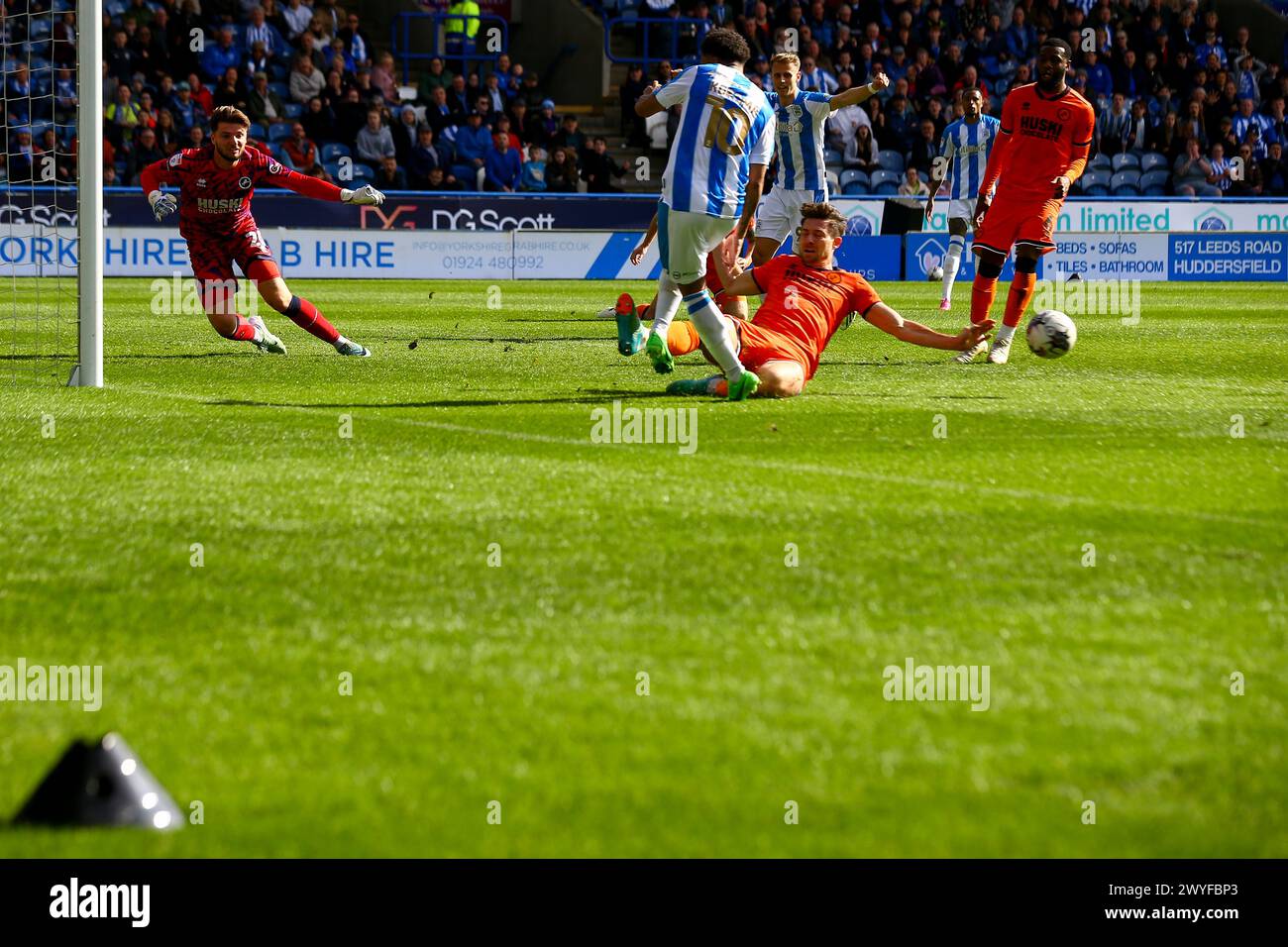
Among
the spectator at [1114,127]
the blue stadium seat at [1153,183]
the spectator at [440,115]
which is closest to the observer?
the spectator at [440,115]

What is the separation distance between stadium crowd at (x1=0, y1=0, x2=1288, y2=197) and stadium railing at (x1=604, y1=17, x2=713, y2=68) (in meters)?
0.25

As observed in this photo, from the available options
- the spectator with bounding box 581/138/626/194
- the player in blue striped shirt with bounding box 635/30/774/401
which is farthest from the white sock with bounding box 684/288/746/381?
the spectator with bounding box 581/138/626/194

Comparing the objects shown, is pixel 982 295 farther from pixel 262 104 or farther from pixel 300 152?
pixel 262 104

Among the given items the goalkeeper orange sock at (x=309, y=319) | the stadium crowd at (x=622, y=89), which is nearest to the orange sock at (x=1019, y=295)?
the goalkeeper orange sock at (x=309, y=319)

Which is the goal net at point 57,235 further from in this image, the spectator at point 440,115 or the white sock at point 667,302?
the spectator at point 440,115

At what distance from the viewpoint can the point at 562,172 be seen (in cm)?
2862

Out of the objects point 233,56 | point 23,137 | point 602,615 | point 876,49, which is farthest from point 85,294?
point 876,49

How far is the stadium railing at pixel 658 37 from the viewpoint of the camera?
32.6 meters

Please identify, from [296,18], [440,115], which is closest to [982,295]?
[440,115]

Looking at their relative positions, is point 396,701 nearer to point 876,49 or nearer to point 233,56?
point 233,56

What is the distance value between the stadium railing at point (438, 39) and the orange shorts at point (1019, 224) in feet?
67.2

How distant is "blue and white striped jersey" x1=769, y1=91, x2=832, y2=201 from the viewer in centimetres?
1416

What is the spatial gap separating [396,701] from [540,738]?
430 mm

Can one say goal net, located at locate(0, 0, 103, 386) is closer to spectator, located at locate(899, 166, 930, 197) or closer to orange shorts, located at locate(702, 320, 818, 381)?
orange shorts, located at locate(702, 320, 818, 381)
